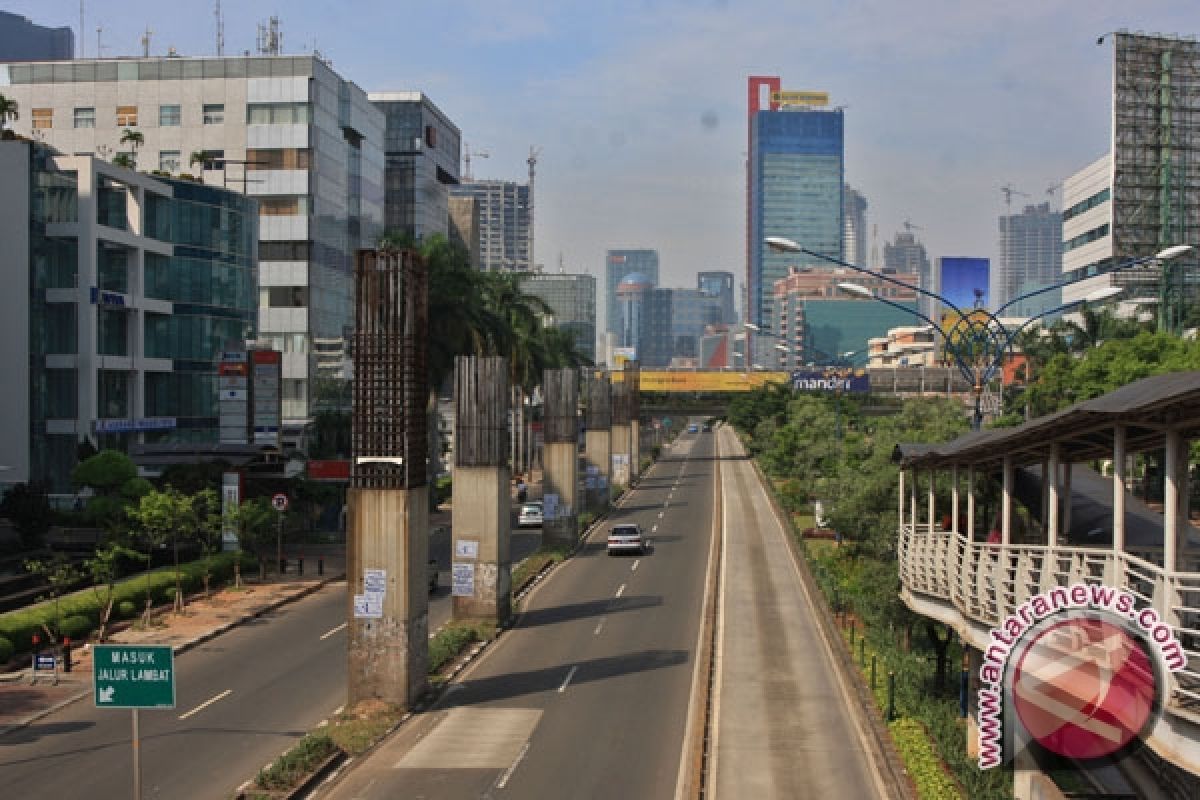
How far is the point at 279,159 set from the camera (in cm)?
9406

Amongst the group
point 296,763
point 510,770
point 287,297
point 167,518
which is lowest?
point 510,770

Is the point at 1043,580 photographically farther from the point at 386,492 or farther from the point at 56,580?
the point at 56,580

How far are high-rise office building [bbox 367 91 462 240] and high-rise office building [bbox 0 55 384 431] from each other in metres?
34.4

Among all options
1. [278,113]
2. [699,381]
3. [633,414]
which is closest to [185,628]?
[278,113]

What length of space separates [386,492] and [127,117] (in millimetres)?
79348

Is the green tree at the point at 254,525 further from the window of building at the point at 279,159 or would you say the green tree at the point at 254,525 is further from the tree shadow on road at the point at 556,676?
the window of building at the point at 279,159

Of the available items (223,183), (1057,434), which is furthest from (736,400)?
(1057,434)

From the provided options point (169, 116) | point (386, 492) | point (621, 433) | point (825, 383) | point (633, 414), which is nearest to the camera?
point (386, 492)

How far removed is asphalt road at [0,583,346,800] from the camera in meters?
22.0

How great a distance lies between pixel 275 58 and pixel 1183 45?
75.8m

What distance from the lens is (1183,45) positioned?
4200 inches

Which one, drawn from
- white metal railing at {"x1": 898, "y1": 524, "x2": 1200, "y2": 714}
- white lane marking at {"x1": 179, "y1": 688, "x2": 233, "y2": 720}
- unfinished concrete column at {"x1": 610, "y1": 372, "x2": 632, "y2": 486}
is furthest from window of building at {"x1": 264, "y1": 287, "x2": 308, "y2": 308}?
white metal railing at {"x1": 898, "y1": 524, "x2": 1200, "y2": 714}

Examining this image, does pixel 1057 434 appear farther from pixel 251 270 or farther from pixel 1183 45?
pixel 1183 45
